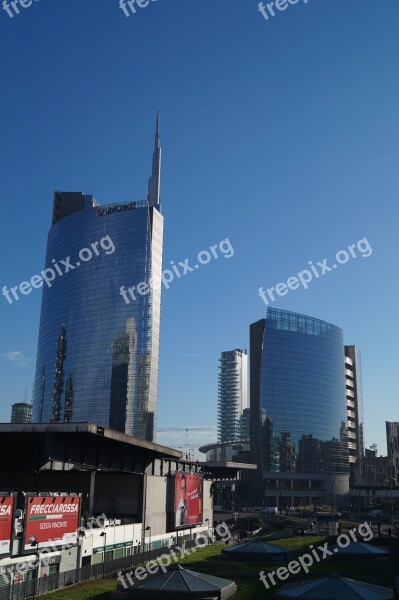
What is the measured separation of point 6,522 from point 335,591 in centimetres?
2229

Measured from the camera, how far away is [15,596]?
141 ft

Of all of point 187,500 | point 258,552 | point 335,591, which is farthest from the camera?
point 187,500

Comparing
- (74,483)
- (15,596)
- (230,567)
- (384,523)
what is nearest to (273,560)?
(230,567)

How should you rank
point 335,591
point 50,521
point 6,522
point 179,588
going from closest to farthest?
point 335,591 → point 179,588 → point 6,522 → point 50,521

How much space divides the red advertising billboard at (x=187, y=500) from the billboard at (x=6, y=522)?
1563 inches

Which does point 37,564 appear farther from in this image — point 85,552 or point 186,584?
point 186,584

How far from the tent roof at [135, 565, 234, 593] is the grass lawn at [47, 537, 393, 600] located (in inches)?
137

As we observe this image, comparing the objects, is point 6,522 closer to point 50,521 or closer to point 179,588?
point 50,521

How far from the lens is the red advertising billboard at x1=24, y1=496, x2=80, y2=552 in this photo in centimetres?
4606

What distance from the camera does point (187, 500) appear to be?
86.4 m

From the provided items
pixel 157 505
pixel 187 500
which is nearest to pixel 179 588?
pixel 157 505

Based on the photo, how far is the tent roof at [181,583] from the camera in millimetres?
41500

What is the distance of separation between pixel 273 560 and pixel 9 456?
3111cm

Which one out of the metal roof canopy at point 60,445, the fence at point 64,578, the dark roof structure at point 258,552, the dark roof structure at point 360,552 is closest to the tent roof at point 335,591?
the fence at point 64,578
